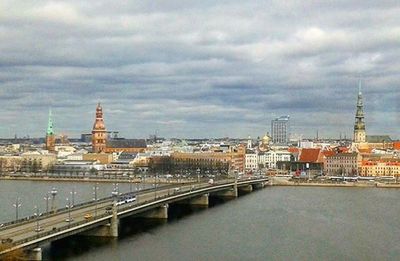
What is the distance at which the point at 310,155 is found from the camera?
67.2 meters

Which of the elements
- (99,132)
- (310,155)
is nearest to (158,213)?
(310,155)

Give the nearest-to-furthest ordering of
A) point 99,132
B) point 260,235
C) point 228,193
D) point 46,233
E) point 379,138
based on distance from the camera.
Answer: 1. point 46,233
2. point 260,235
3. point 228,193
4. point 99,132
5. point 379,138

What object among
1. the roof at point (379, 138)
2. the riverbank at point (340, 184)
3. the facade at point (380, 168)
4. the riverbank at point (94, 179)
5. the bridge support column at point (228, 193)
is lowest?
the bridge support column at point (228, 193)

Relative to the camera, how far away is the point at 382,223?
1075 inches

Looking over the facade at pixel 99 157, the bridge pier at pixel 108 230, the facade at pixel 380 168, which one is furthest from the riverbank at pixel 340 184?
the bridge pier at pixel 108 230

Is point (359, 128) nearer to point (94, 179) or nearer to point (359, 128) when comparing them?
point (359, 128)

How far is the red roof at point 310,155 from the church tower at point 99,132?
22.1m

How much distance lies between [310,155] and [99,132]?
23497 mm

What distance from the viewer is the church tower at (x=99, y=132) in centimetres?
7681

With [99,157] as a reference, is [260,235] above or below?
below

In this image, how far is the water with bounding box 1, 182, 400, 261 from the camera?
2061 cm

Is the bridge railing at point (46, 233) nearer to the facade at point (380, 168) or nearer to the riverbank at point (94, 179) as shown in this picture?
the riverbank at point (94, 179)

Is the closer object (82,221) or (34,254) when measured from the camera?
(34,254)

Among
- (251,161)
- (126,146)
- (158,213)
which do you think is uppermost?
(126,146)
